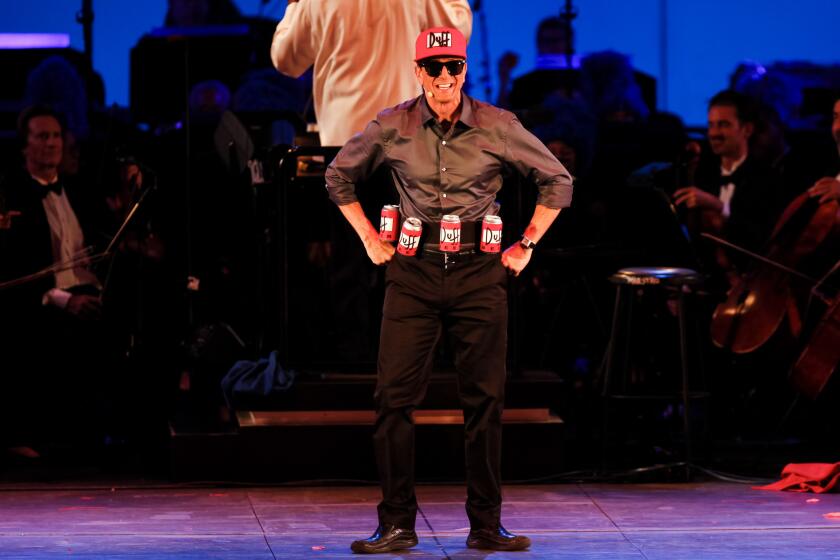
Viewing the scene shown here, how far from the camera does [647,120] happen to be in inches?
392

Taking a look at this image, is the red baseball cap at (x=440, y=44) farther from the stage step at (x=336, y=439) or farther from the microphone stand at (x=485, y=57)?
the microphone stand at (x=485, y=57)

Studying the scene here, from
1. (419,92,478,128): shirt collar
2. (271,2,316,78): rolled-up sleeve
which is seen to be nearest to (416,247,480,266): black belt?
(419,92,478,128): shirt collar

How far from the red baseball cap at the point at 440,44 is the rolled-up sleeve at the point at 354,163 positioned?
0.35 metres

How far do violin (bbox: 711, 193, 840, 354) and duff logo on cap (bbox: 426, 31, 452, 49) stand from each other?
8.78 ft

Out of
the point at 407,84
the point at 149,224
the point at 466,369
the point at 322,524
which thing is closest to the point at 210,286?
the point at 149,224

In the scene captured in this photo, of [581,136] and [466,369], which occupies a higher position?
[581,136]

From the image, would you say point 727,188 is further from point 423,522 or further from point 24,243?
point 24,243

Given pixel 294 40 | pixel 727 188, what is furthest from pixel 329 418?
pixel 727 188

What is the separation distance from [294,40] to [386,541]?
8.42 feet

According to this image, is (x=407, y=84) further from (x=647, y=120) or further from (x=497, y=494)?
(x=647, y=120)

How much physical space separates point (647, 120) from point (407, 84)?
143 inches

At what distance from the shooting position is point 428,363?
5.29 m

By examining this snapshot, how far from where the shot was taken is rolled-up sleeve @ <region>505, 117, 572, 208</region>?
17.4ft

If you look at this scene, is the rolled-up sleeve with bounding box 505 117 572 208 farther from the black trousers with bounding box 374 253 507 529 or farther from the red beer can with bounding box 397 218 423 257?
the red beer can with bounding box 397 218 423 257
